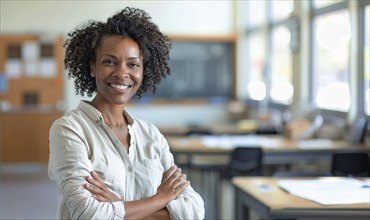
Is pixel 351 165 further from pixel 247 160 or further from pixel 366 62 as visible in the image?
pixel 366 62

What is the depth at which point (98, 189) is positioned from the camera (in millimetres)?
1862

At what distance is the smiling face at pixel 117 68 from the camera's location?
2.00 meters

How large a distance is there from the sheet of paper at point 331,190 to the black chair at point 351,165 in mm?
701

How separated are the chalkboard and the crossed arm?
8519 millimetres

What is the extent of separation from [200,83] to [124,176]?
8940 mm

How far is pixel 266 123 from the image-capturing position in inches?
332

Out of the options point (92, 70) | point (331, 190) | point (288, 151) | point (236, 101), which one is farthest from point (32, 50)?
point (92, 70)

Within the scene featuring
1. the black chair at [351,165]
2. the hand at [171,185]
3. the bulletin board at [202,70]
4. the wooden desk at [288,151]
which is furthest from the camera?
the bulletin board at [202,70]

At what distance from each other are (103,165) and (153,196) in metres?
0.20

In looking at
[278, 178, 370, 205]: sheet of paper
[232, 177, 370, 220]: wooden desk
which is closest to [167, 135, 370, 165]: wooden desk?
[278, 178, 370, 205]: sheet of paper

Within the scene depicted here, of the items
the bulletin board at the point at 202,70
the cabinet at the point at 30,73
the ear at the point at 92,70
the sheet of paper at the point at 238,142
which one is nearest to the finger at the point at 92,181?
the ear at the point at 92,70

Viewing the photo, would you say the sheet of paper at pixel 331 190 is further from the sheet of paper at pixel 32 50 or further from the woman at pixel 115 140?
the sheet of paper at pixel 32 50

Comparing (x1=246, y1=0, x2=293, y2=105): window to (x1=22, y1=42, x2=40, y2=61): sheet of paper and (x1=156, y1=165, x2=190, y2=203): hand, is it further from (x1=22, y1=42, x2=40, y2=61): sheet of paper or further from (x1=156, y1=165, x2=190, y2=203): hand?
(x1=156, y1=165, x2=190, y2=203): hand

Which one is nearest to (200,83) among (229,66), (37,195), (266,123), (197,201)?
(229,66)
